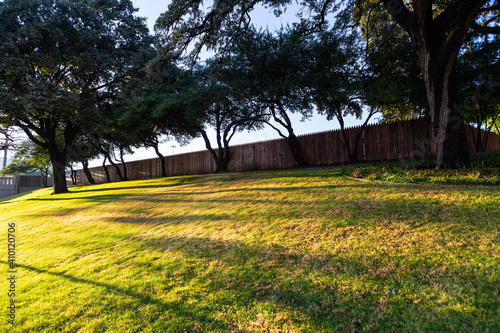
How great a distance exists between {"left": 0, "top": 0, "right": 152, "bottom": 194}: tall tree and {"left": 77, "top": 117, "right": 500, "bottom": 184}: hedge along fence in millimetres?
9349

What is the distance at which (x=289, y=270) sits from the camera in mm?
3096

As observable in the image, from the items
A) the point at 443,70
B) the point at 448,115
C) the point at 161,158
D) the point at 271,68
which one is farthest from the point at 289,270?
the point at 161,158

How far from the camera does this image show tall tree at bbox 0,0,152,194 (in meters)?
11.8

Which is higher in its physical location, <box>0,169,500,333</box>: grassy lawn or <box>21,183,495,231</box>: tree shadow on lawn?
<box>21,183,495,231</box>: tree shadow on lawn

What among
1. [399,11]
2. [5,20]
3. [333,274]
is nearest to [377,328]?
[333,274]

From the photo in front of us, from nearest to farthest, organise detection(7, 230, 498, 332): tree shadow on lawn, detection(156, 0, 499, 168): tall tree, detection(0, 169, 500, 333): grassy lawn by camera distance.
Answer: detection(7, 230, 498, 332): tree shadow on lawn
detection(0, 169, 500, 333): grassy lawn
detection(156, 0, 499, 168): tall tree

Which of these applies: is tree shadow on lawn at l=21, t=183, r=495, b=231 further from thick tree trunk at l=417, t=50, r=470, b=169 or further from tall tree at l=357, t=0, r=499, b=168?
tall tree at l=357, t=0, r=499, b=168

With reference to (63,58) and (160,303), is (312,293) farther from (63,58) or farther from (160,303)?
(63,58)

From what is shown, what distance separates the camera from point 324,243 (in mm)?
3707

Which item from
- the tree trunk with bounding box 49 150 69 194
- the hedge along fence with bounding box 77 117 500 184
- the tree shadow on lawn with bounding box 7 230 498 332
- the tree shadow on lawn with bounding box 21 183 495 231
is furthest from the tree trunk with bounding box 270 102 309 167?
the tree trunk with bounding box 49 150 69 194

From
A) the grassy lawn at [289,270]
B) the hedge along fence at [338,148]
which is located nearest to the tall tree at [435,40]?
the grassy lawn at [289,270]

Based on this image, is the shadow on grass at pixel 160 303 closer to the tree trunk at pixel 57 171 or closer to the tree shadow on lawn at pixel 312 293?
the tree shadow on lawn at pixel 312 293

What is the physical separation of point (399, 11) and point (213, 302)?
10382mm

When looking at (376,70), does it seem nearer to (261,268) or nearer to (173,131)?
(261,268)
